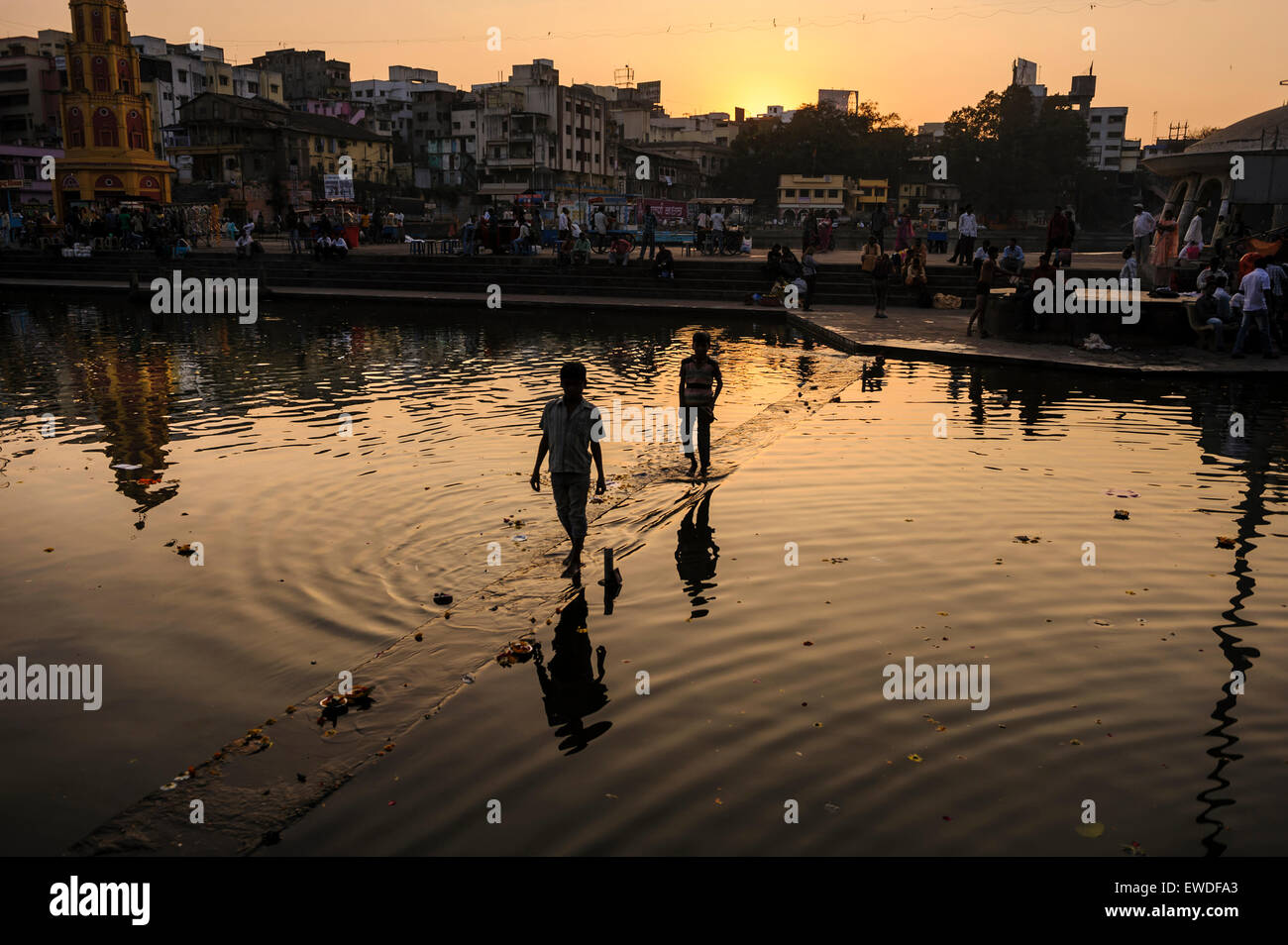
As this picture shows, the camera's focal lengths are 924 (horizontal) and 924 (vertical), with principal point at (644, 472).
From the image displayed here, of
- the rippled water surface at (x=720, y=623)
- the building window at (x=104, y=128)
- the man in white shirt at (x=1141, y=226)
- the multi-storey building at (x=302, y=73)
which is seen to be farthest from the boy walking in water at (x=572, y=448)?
the multi-storey building at (x=302, y=73)

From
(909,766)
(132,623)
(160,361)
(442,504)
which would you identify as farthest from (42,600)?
(160,361)

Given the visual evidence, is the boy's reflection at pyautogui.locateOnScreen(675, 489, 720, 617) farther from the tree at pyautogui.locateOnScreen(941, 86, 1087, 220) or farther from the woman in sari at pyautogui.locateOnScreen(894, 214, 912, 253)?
the tree at pyautogui.locateOnScreen(941, 86, 1087, 220)

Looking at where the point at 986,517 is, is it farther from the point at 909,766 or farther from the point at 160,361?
the point at 160,361

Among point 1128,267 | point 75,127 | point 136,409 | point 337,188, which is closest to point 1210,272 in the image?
point 1128,267

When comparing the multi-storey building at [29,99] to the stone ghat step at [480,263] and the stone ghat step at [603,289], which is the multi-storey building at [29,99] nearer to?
the stone ghat step at [480,263]

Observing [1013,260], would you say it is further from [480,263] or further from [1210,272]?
[480,263]

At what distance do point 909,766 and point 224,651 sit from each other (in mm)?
4079

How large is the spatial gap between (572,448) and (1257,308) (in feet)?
49.2

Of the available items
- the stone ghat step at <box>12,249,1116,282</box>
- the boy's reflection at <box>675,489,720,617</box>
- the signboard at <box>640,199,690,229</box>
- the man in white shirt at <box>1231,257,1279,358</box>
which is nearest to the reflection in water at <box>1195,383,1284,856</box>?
the man in white shirt at <box>1231,257,1279,358</box>

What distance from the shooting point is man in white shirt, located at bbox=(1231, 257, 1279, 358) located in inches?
628

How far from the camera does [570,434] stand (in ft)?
22.1

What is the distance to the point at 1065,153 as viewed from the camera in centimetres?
7531
